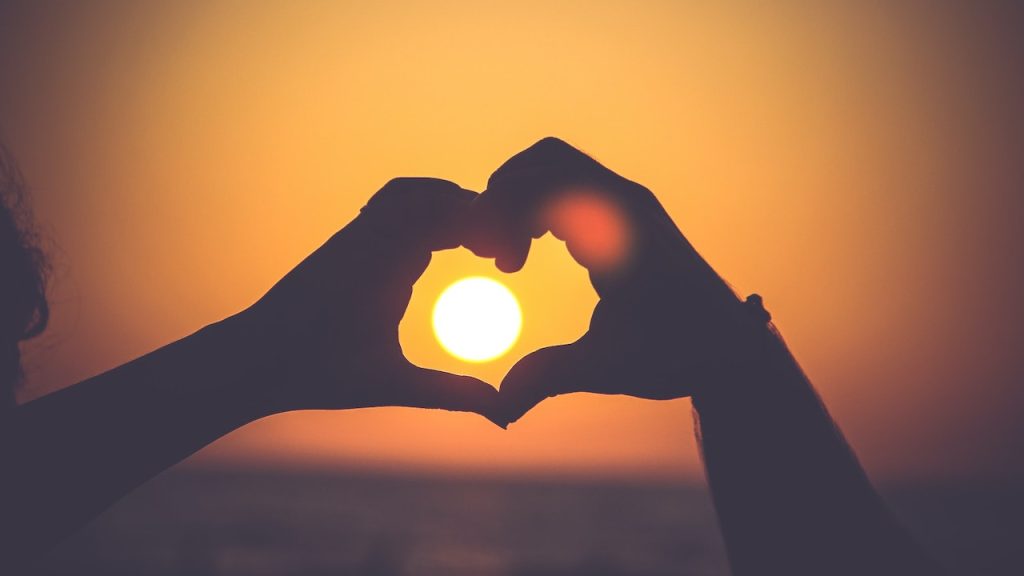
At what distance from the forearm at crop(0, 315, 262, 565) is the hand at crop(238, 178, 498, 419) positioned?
0.11 metres

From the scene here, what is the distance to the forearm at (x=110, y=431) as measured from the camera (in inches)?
46.2

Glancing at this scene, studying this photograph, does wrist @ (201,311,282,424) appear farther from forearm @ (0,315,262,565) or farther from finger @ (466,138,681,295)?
finger @ (466,138,681,295)

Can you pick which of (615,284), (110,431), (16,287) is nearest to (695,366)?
(615,284)

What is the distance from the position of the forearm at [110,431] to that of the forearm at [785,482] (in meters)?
1.03

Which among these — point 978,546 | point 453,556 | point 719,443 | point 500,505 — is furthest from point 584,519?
point 719,443

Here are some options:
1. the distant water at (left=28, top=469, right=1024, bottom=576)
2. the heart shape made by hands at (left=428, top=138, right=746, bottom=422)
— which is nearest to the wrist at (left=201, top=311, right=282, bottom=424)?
the heart shape made by hands at (left=428, top=138, right=746, bottom=422)

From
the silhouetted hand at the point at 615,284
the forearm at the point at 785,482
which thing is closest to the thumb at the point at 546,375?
the silhouetted hand at the point at 615,284

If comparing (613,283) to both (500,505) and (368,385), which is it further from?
(500,505)

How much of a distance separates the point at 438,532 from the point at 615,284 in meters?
52.1

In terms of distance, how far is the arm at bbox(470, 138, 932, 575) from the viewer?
160cm

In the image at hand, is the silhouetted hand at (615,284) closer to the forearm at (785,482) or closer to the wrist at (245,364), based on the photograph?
the forearm at (785,482)

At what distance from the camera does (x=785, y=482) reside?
5.28 ft

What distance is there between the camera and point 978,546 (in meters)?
43.2

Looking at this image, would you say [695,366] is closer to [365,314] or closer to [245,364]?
[365,314]
